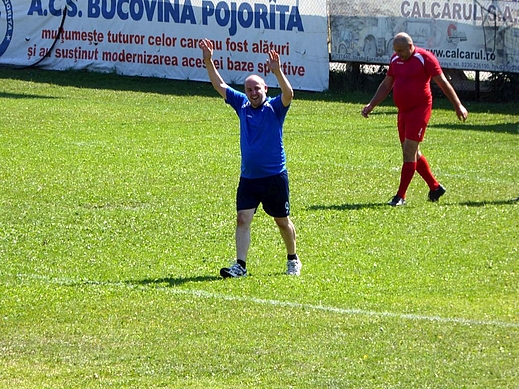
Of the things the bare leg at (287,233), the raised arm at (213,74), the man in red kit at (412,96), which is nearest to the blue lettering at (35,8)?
the man in red kit at (412,96)

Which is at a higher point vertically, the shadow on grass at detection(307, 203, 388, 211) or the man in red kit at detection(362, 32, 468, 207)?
the man in red kit at detection(362, 32, 468, 207)

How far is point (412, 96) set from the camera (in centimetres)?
1316

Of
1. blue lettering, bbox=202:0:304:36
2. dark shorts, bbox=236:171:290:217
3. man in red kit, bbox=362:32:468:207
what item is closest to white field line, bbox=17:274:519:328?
dark shorts, bbox=236:171:290:217

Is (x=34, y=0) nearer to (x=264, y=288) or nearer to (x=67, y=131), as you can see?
(x=67, y=131)

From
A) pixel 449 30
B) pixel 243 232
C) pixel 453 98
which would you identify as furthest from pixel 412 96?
pixel 449 30

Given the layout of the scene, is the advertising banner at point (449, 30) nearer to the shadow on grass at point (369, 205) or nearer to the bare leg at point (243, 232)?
the shadow on grass at point (369, 205)

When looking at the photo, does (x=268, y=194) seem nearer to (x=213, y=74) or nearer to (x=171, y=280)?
(x=171, y=280)

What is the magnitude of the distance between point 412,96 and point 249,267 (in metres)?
4.18

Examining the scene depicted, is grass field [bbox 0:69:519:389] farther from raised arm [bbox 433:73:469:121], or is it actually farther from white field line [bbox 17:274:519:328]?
raised arm [bbox 433:73:469:121]

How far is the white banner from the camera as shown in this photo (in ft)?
85.7

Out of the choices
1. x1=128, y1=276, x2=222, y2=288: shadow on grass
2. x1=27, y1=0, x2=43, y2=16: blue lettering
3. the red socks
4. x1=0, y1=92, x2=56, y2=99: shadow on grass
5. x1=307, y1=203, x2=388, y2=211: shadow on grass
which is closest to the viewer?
x1=128, y1=276, x2=222, y2=288: shadow on grass

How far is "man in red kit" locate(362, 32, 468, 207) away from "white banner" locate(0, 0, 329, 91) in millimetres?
12758

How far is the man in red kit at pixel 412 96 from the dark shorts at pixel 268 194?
142 inches

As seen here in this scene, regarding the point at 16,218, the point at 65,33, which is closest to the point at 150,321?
the point at 16,218
